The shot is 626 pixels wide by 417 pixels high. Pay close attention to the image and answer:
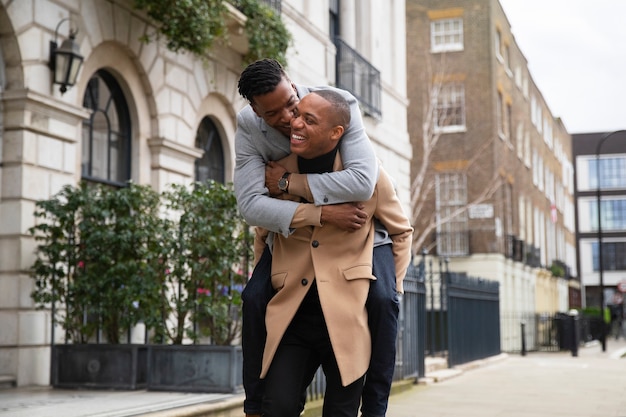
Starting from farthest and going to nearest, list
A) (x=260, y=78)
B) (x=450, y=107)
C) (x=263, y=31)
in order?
1. (x=450, y=107)
2. (x=263, y=31)
3. (x=260, y=78)

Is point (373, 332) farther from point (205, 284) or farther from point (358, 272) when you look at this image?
point (205, 284)

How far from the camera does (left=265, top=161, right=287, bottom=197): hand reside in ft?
11.3

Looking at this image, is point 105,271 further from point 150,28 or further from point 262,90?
point 262,90

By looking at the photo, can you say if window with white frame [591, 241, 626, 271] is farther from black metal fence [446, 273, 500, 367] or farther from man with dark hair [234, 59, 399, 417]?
man with dark hair [234, 59, 399, 417]

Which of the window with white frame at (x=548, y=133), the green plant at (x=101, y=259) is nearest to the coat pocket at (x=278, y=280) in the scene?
the green plant at (x=101, y=259)

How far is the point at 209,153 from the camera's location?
13742mm

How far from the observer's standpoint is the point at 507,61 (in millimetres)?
36375

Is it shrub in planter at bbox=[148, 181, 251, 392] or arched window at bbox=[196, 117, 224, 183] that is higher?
arched window at bbox=[196, 117, 224, 183]

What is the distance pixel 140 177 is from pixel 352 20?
952 centimetres

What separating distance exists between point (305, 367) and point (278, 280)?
0.35m

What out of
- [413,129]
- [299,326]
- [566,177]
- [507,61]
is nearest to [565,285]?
[566,177]

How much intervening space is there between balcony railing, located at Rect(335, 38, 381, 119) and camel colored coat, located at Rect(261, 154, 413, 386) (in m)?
14.2

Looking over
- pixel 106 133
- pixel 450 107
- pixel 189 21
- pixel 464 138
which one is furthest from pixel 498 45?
pixel 106 133

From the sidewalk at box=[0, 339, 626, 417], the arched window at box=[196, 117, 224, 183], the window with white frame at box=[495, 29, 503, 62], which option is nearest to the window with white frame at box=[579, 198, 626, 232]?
the window with white frame at box=[495, 29, 503, 62]
